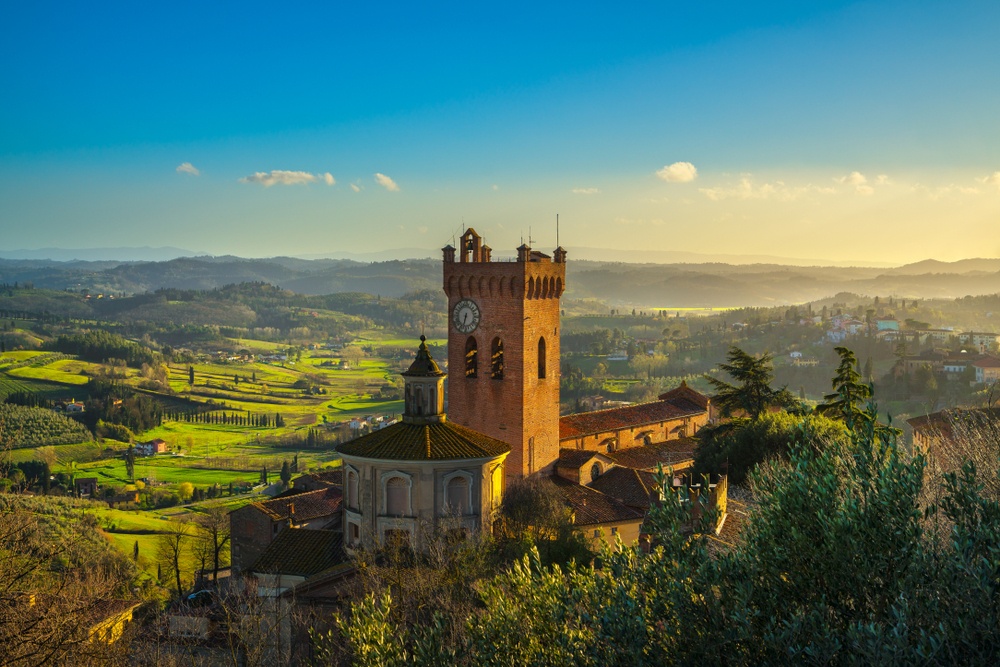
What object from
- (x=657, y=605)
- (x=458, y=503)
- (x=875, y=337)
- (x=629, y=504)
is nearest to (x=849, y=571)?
(x=657, y=605)

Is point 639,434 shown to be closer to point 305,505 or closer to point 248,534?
point 305,505

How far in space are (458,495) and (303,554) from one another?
235 inches

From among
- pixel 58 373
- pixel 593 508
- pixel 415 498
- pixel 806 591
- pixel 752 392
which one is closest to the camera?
pixel 806 591

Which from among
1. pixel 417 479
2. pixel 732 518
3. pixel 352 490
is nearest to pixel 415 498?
pixel 417 479

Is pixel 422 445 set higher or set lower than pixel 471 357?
lower

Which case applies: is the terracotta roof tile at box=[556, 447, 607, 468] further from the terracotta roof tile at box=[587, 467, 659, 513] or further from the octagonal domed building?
the octagonal domed building

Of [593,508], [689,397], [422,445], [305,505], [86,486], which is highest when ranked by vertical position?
[422,445]

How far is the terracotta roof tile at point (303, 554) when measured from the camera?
28.4 m

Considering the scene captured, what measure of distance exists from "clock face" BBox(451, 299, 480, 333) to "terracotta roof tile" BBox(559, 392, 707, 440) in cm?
844

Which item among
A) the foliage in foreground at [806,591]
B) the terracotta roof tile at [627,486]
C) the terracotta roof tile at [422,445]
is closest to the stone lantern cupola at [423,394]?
the terracotta roof tile at [422,445]

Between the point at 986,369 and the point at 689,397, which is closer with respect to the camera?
the point at 689,397

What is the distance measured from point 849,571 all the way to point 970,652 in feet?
5.62

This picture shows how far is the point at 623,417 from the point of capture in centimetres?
5056

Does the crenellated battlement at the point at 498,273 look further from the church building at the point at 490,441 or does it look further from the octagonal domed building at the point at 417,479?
the octagonal domed building at the point at 417,479
